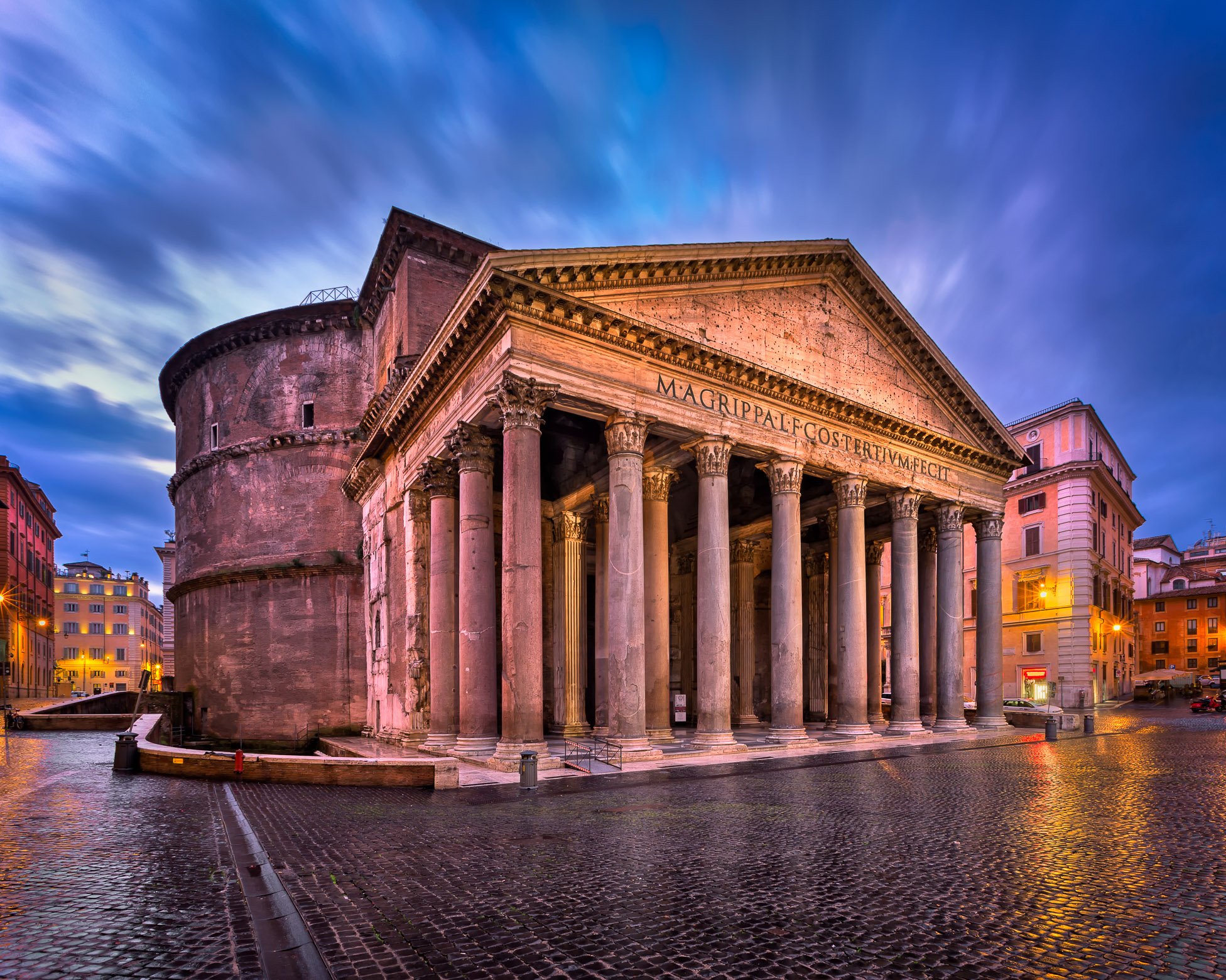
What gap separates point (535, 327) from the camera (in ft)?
48.8

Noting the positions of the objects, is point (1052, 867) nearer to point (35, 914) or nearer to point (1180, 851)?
point (1180, 851)

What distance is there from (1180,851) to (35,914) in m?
10.7

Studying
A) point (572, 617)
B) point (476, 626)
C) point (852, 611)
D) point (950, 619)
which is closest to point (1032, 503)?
point (950, 619)

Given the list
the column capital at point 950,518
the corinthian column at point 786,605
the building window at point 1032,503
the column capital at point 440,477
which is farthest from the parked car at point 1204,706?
the column capital at point 440,477

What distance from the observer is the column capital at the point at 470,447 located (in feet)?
54.1

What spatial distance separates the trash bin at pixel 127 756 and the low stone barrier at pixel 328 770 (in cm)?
192

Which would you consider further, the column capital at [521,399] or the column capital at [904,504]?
the column capital at [904,504]

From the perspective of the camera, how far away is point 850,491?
20688 mm

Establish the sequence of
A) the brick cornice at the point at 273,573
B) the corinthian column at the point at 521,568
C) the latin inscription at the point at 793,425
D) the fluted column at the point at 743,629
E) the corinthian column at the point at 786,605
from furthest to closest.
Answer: the brick cornice at the point at 273,573
the fluted column at the point at 743,629
the corinthian column at the point at 786,605
the latin inscription at the point at 793,425
the corinthian column at the point at 521,568

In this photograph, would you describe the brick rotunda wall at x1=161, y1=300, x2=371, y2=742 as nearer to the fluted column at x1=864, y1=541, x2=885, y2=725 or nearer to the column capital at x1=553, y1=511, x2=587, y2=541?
the column capital at x1=553, y1=511, x2=587, y2=541

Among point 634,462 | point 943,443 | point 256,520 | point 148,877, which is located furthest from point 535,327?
point 256,520

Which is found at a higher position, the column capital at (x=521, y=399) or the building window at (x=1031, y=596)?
the column capital at (x=521, y=399)

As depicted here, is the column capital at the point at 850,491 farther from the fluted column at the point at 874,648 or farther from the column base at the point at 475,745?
the column base at the point at 475,745

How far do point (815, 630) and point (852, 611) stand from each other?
8.93m
